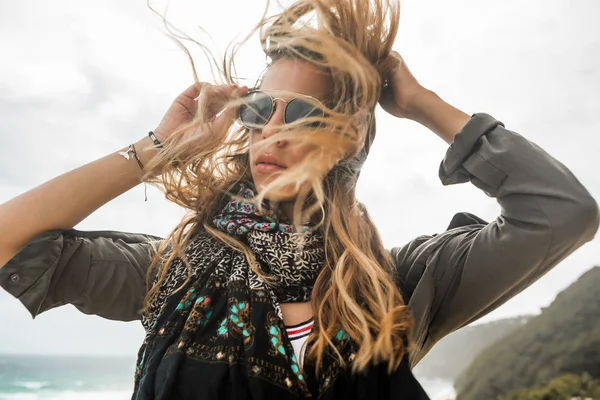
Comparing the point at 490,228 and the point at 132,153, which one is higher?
the point at 132,153

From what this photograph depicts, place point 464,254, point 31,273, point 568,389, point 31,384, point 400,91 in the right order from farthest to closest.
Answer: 1. point 31,384
2. point 568,389
3. point 400,91
4. point 464,254
5. point 31,273

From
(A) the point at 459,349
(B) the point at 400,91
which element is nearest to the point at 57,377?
(A) the point at 459,349

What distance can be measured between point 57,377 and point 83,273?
8.86 ft

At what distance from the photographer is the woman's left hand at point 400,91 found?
1196mm

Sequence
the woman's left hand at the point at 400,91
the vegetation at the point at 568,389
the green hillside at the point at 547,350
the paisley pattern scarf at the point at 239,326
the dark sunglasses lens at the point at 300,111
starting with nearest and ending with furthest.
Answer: the paisley pattern scarf at the point at 239,326 < the dark sunglasses lens at the point at 300,111 < the woman's left hand at the point at 400,91 < the vegetation at the point at 568,389 < the green hillside at the point at 547,350

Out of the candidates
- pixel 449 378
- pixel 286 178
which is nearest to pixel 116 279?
pixel 286 178

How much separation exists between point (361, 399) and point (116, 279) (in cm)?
57

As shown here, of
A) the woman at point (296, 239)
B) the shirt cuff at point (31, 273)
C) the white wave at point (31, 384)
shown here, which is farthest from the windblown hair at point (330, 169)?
the white wave at point (31, 384)

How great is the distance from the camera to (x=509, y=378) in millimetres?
2143

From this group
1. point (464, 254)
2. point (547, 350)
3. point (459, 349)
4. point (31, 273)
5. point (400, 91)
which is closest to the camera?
point (31, 273)

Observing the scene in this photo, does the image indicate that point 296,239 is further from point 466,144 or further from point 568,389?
point 568,389

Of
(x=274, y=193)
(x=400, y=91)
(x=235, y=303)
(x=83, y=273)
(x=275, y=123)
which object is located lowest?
(x=235, y=303)

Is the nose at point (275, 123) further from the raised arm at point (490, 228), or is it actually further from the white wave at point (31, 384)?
the white wave at point (31, 384)

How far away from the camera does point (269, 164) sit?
1.11 meters
